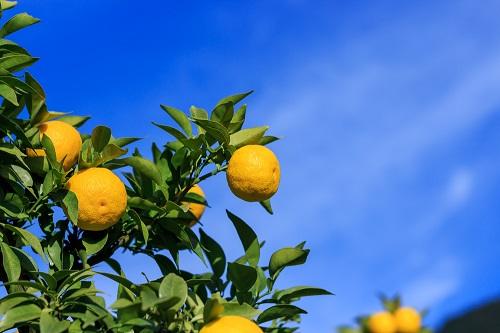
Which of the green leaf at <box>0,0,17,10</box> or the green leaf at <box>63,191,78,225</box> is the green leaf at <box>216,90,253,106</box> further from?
the green leaf at <box>0,0,17,10</box>

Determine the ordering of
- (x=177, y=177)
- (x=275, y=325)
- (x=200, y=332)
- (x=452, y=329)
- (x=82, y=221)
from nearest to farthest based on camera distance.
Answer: (x=200, y=332) < (x=82, y=221) < (x=177, y=177) < (x=275, y=325) < (x=452, y=329)

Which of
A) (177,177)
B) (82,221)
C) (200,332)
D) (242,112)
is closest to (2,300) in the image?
(82,221)

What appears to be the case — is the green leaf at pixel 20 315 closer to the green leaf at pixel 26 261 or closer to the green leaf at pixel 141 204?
the green leaf at pixel 26 261

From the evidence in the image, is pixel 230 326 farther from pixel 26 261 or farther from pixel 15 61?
pixel 15 61

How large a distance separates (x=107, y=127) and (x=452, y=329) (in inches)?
454

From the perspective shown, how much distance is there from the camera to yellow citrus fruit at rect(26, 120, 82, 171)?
191cm

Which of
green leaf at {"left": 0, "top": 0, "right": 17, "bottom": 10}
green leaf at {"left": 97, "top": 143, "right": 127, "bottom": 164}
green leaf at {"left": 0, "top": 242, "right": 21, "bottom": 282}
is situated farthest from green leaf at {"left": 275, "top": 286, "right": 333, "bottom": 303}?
green leaf at {"left": 0, "top": 0, "right": 17, "bottom": 10}

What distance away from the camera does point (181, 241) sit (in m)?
2.02

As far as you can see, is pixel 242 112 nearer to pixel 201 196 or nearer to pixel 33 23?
pixel 201 196

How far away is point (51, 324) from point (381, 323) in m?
1.15

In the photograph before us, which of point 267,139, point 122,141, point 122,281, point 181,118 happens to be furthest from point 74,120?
point 122,281

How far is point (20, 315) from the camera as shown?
61.7 inches

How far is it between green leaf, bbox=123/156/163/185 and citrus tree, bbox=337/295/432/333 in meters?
0.79

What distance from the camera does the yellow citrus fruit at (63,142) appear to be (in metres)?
1.91
